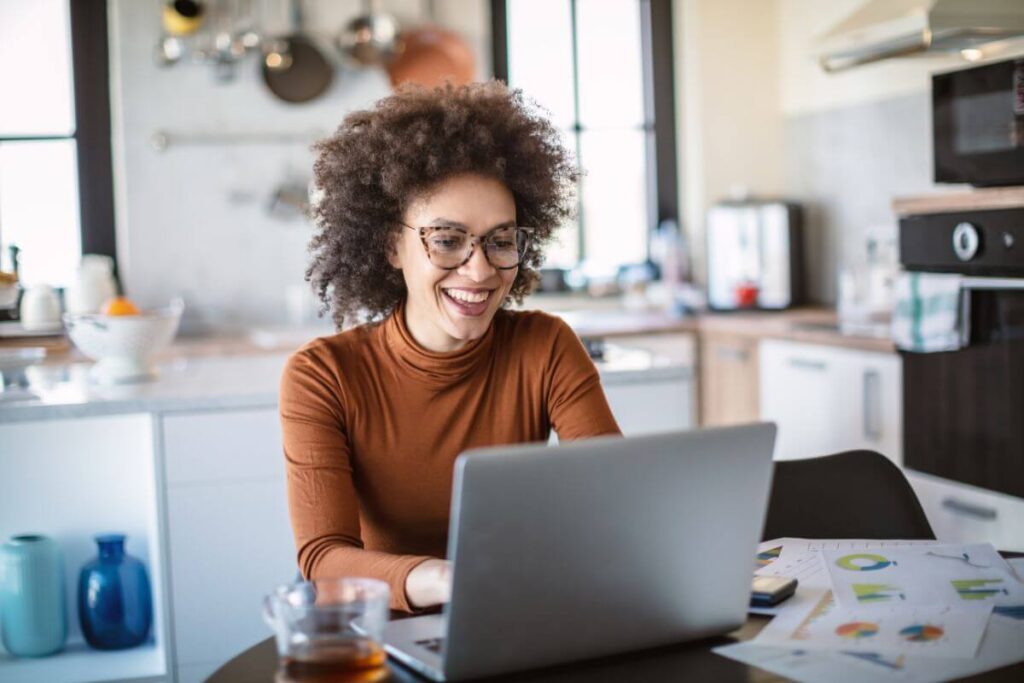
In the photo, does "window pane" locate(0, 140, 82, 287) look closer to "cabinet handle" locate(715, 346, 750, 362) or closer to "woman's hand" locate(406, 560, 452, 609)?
"cabinet handle" locate(715, 346, 750, 362)

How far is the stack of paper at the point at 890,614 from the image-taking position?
1.09 metres

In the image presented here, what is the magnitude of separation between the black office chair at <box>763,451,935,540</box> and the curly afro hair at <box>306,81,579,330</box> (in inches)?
22.3

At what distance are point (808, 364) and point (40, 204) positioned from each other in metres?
2.81

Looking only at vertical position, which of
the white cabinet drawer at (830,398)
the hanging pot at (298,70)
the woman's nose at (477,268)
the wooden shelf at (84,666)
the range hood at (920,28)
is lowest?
the wooden shelf at (84,666)

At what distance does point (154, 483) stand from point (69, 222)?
2246mm

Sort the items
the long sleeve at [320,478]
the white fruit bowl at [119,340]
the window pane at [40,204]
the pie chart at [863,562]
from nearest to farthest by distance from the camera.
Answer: the pie chart at [863,562], the long sleeve at [320,478], the white fruit bowl at [119,340], the window pane at [40,204]

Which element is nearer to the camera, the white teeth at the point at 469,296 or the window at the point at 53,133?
the white teeth at the point at 469,296

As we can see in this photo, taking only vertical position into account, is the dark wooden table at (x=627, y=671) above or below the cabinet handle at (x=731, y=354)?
below

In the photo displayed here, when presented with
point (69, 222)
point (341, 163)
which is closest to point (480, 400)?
point (341, 163)

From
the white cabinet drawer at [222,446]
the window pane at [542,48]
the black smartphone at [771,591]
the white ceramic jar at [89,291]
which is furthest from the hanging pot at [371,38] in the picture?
the black smartphone at [771,591]

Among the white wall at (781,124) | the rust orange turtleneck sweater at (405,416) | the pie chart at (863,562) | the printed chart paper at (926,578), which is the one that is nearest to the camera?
the printed chart paper at (926,578)

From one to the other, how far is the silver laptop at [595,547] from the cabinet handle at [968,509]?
184 centimetres

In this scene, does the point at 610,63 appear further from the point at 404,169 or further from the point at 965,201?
the point at 404,169

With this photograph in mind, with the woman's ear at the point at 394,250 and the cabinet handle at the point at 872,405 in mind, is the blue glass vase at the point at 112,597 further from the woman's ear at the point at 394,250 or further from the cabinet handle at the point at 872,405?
the cabinet handle at the point at 872,405
